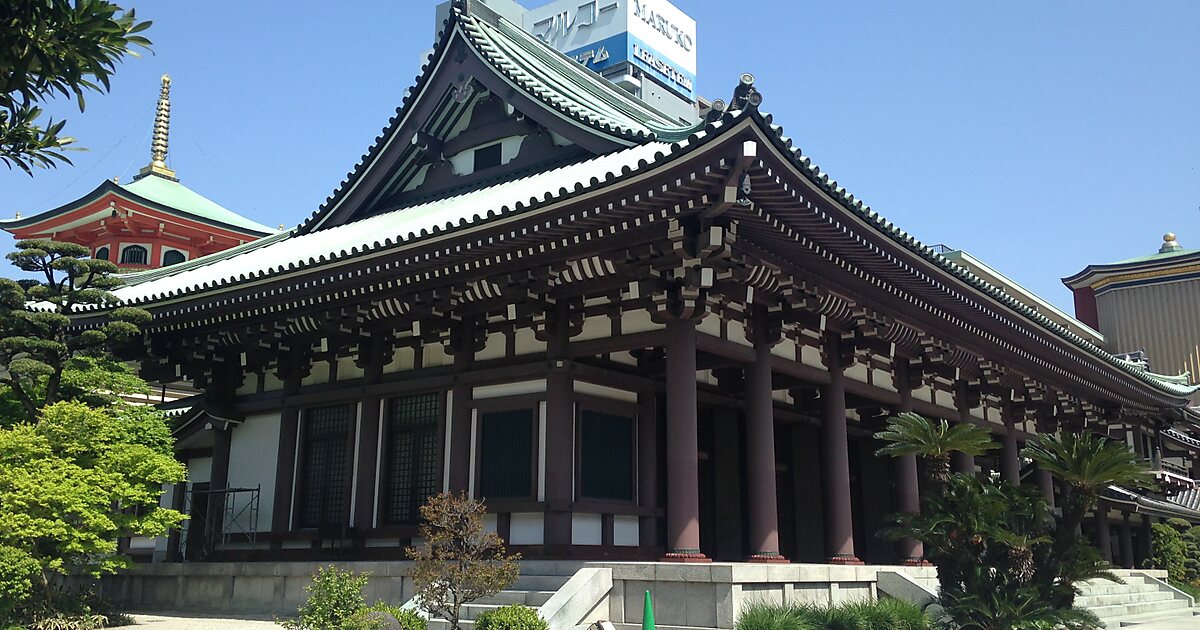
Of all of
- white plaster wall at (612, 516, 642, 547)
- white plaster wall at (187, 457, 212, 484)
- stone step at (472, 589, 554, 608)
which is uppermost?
white plaster wall at (187, 457, 212, 484)

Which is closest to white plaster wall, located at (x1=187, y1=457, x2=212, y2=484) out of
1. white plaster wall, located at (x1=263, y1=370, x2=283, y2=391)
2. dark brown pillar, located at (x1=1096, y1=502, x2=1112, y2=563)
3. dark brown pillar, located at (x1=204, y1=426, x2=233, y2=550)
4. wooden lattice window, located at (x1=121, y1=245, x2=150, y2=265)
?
dark brown pillar, located at (x1=204, y1=426, x2=233, y2=550)

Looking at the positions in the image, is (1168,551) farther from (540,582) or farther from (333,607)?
(333,607)

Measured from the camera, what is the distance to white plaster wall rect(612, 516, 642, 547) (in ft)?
56.6

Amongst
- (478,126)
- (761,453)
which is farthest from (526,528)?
(478,126)

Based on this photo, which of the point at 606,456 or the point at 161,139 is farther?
the point at 161,139

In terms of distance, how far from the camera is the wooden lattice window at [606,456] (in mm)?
17062

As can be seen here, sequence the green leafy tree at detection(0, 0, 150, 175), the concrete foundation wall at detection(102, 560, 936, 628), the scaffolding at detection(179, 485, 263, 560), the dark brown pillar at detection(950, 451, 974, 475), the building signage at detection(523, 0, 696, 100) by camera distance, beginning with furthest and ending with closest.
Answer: the building signage at detection(523, 0, 696, 100)
the dark brown pillar at detection(950, 451, 974, 475)
the scaffolding at detection(179, 485, 263, 560)
the concrete foundation wall at detection(102, 560, 936, 628)
the green leafy tree at detection(0, 0, 150, 175)

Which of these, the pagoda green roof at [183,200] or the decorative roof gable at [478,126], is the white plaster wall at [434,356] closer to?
the decorative roof gable at [478,126]

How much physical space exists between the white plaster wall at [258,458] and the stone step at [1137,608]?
53.3 feet

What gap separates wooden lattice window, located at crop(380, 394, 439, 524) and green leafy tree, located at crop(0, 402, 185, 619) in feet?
12.2

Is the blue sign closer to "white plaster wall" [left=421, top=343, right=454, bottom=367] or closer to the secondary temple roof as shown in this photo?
the secondary temple roof

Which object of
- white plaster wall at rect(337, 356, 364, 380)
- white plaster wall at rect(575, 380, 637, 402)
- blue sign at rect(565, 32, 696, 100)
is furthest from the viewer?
blue sign at rect(565, 32, 696, 100)

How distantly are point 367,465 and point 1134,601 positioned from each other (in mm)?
17348

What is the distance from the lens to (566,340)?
17047 mm
